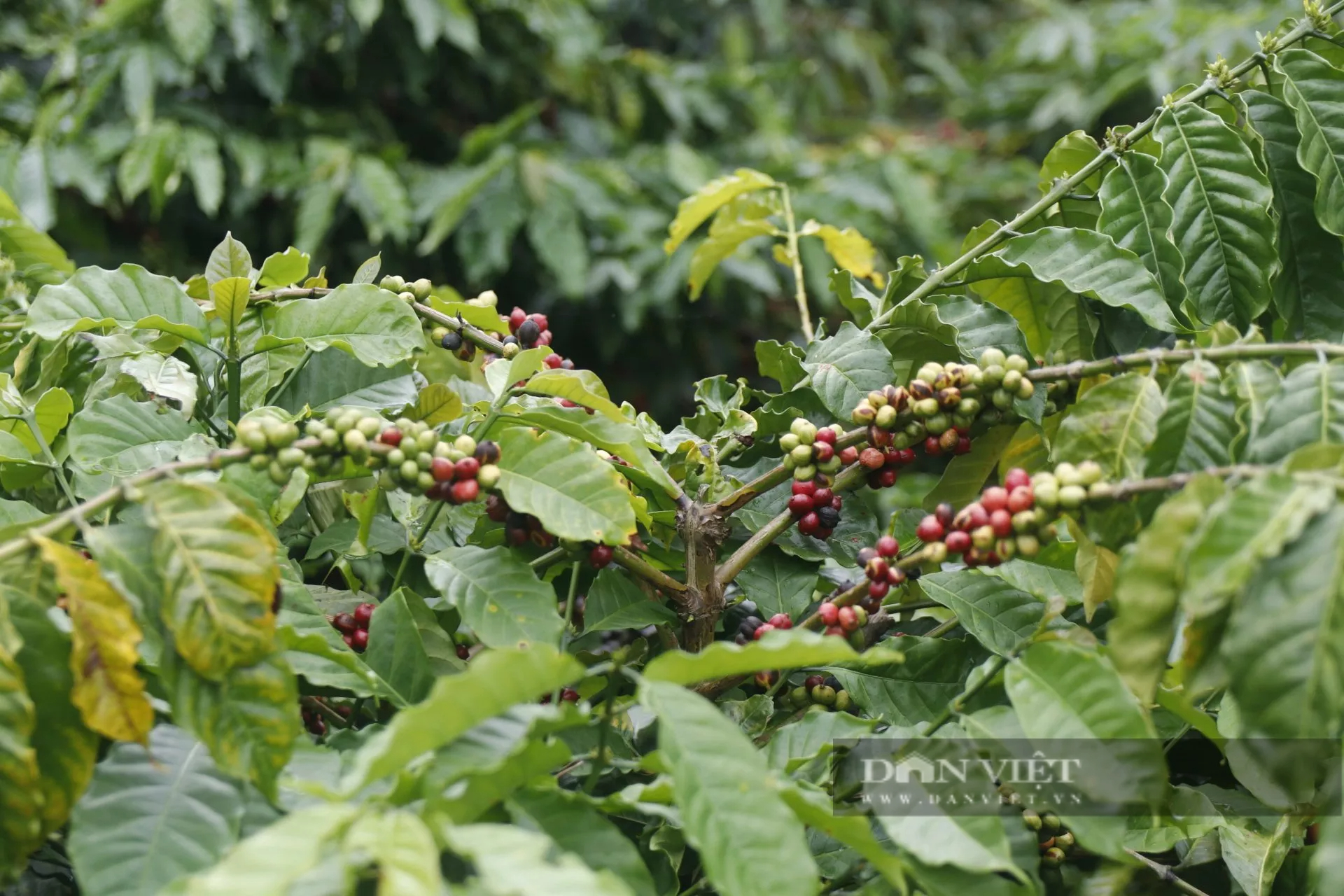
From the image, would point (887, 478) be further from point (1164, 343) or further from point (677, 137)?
point (677, 137)

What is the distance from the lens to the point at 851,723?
522 millimetres

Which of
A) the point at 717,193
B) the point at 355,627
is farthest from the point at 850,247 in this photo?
the point at 355,627

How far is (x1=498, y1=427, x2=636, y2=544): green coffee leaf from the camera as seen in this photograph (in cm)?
52

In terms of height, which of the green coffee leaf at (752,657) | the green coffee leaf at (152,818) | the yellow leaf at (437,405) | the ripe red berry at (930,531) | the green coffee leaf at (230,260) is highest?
the green coffee leaf at (230,260)

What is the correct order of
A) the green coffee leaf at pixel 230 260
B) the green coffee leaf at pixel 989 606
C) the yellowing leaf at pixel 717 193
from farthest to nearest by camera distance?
the yellowing leaf at pixel 717 193 → the green coffee leaf at pixel 230 260 → the green coffee leaf at pixel 989 606

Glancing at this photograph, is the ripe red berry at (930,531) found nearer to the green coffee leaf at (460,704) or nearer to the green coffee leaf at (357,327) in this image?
the green coffee leaf at (460,704)

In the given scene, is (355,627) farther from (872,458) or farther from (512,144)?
(512,144)

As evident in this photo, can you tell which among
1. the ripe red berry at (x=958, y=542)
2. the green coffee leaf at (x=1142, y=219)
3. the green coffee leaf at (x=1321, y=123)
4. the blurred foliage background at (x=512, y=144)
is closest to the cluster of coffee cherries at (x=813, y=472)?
the ripe red berry at (x=958, y=542)

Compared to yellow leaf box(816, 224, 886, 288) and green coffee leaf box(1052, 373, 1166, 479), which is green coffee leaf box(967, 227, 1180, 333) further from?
yellow leaf box(816, 224, 886, 288)

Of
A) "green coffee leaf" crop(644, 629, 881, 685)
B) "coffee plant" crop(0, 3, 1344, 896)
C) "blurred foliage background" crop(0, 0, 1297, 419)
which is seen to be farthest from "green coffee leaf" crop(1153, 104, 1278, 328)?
"blurred foliage background" crop(0, 0, 1297, 419)

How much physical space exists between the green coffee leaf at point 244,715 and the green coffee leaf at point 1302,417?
42 centimetres

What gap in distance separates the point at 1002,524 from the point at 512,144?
2114mm

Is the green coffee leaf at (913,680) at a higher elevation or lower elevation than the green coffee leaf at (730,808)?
lower

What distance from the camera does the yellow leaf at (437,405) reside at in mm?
686
